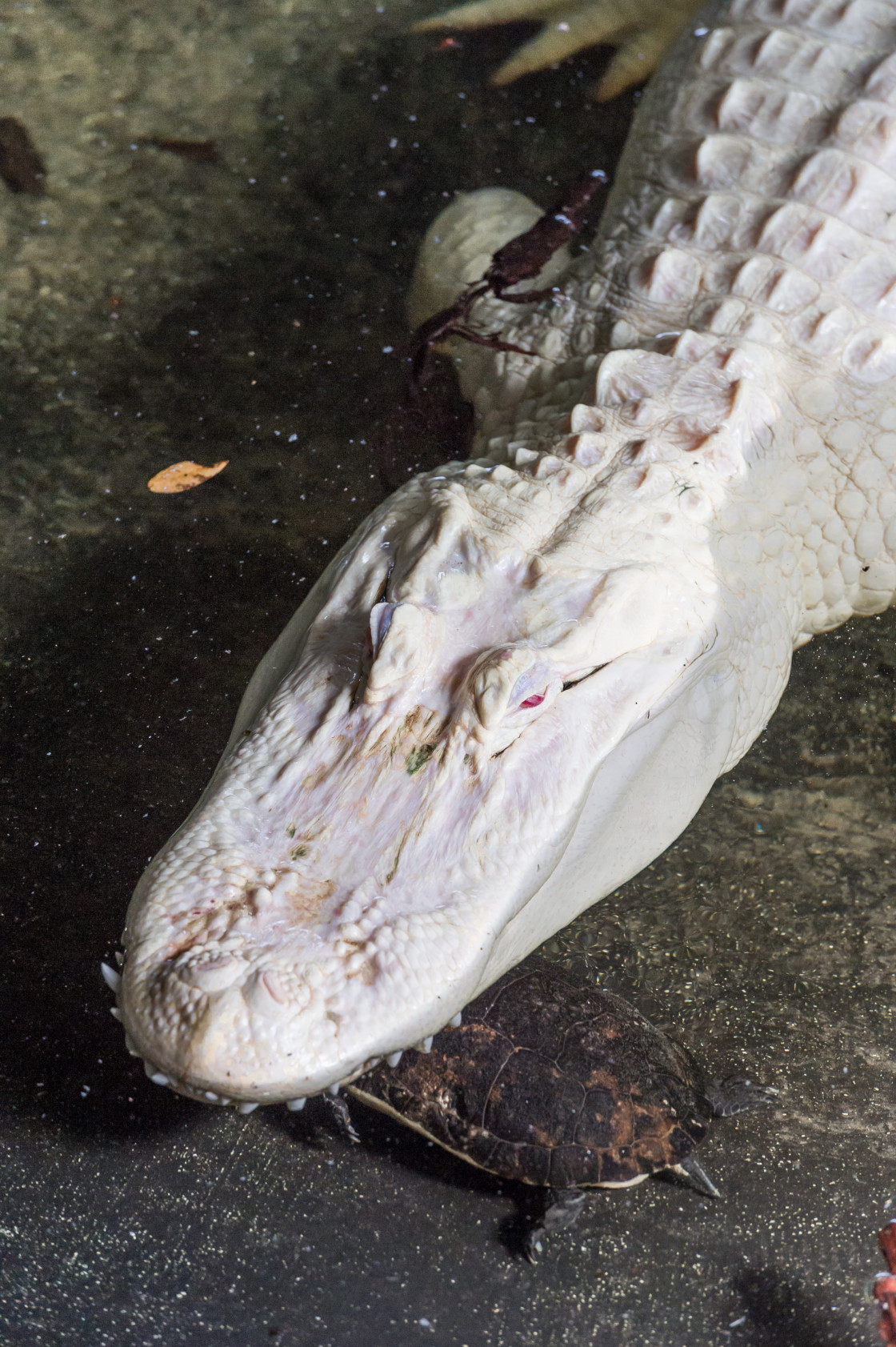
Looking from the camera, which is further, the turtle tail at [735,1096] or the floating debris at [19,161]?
the floating debris at [19,161]

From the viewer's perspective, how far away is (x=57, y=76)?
472cm

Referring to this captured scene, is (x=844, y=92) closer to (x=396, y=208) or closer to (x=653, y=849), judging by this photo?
(x=396, y=208)

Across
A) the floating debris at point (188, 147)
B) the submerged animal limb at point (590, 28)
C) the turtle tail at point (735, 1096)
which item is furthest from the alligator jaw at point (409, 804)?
the submerged animal limb at point (590, 28)

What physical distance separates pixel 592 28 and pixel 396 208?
1.57m

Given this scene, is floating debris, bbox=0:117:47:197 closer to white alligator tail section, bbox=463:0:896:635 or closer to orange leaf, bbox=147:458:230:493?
orange leaf, bbox=147:458:230:493

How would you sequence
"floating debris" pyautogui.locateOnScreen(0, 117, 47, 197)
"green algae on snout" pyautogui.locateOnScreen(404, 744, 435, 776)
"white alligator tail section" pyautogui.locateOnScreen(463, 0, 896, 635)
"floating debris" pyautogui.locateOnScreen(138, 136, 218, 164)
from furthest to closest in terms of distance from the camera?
"floating debris" pyautogui.locateOnScreen(138, 136, 218, 164), "floating debris" pyautogui.locateOnScreen(0, 117, 47, 197), "white alligator tail section" pyautogui.locateOnScreen(463, 0, 896, 635), "green algae on snout" pyautogui.locateOnScreen(404, 744, 435, 776)

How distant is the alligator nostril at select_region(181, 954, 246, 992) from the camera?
5.14ft

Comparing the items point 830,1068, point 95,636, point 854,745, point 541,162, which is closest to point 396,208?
point 541,162

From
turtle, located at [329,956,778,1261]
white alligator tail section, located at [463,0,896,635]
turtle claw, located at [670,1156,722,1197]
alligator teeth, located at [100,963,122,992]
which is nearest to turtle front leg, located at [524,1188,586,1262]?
turtle, located at [329,956,778,1261]

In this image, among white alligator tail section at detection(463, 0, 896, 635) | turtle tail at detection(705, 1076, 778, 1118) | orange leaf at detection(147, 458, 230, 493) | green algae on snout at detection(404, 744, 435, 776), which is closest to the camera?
green algae on snout at detection(404, 744, 435, 776)

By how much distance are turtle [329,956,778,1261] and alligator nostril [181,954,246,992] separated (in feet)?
2.29

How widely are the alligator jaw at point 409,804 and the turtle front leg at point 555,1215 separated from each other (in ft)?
1.80

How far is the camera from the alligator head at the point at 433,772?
63.2 inches

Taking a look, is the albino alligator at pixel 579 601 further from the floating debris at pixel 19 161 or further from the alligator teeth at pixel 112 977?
the floating debris at pixel 19 161
